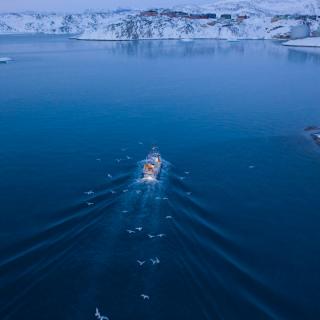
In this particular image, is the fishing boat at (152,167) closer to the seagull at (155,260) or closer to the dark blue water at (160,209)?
the dark blue water at (160,209)

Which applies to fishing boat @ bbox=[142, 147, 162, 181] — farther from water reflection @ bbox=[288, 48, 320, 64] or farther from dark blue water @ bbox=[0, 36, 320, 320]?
water reflection @ bbox=[288, 48, 320, 64]

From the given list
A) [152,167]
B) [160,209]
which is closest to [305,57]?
[152,167]

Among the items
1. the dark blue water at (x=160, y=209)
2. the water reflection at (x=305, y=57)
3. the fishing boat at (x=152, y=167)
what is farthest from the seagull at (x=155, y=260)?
the water reflection at (x=305, y=57)

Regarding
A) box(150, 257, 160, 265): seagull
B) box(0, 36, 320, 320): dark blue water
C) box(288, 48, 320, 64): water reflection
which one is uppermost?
box(150, 257, 160, 265): seagull

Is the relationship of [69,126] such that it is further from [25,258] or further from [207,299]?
[207,299]

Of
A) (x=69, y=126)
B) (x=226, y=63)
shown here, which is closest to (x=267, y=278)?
(x=69, y=126)

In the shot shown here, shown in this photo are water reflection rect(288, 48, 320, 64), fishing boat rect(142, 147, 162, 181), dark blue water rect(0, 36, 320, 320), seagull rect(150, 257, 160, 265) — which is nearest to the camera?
dark blue water rect(0, 36, 320, 320)

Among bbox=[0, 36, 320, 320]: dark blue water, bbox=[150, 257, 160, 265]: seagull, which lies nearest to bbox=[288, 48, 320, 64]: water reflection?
bbox=[0, 36, 320, 320]: dark blue water
